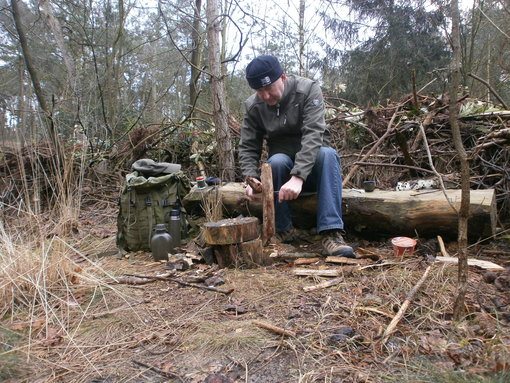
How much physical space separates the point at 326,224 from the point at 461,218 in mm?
1393

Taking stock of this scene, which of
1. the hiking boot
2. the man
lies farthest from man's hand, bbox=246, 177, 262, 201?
the hiking boot

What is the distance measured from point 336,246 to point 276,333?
4.25ft

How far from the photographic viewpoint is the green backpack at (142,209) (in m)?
3.57

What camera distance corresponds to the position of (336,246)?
2.94 m

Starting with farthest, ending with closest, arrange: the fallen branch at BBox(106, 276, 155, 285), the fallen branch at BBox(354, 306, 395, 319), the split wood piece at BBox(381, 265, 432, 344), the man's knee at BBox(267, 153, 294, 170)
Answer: the man's knee at BBox(267, 153, 294, 170) < the fallen branch at BBox(106, 276, 155, 285) < the fallen branch at BBox(354, 306, 395, 319) < the split wood piece at BBox(381, 265, 432, 344)

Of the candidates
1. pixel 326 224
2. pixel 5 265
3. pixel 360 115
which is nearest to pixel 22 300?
pixel 5 265

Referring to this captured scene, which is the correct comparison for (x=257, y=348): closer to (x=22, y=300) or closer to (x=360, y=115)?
(x=22, y=300)

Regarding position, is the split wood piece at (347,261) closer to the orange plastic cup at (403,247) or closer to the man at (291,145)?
the man at (291,145)

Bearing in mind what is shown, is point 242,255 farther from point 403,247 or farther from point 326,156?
point 403,247

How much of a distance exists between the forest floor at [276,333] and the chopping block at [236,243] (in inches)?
11.1

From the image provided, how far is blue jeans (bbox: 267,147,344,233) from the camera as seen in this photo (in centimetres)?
304

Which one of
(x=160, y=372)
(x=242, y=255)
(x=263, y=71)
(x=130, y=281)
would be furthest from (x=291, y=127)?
(x=160, y=372)

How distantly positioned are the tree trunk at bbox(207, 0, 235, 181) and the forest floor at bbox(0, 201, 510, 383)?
8.60 ft

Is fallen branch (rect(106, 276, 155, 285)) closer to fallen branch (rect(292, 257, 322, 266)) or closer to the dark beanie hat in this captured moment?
fallen branch (rect(292, 257, 322, 266))
